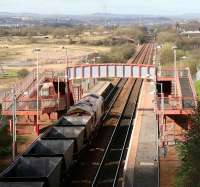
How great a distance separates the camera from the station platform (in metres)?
24.8

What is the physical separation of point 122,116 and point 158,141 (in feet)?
45.0

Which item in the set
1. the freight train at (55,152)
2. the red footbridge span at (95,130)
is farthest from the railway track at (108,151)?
the freight train at (55,152)

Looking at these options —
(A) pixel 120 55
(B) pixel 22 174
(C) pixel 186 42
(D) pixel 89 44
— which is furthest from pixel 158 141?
(D) pixel 89 44

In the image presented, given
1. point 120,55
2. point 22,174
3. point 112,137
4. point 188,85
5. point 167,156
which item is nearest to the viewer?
point 22,174

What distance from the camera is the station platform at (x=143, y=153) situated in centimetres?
2483

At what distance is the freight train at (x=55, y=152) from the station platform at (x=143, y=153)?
2.67 m

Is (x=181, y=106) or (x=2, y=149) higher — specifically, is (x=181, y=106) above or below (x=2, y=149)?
above

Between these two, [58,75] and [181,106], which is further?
[58,75]

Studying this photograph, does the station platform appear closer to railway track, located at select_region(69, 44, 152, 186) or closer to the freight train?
railway track, located at select_region(69, 44, 152, 186)

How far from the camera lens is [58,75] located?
4744cm

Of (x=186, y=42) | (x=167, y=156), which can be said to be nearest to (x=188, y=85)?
(x=167, y=156)

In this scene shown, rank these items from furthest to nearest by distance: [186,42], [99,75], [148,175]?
[186,42] < [99,75] < [148,175]

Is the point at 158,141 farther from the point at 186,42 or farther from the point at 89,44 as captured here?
the point at 89,44

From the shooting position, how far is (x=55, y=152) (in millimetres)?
25281
